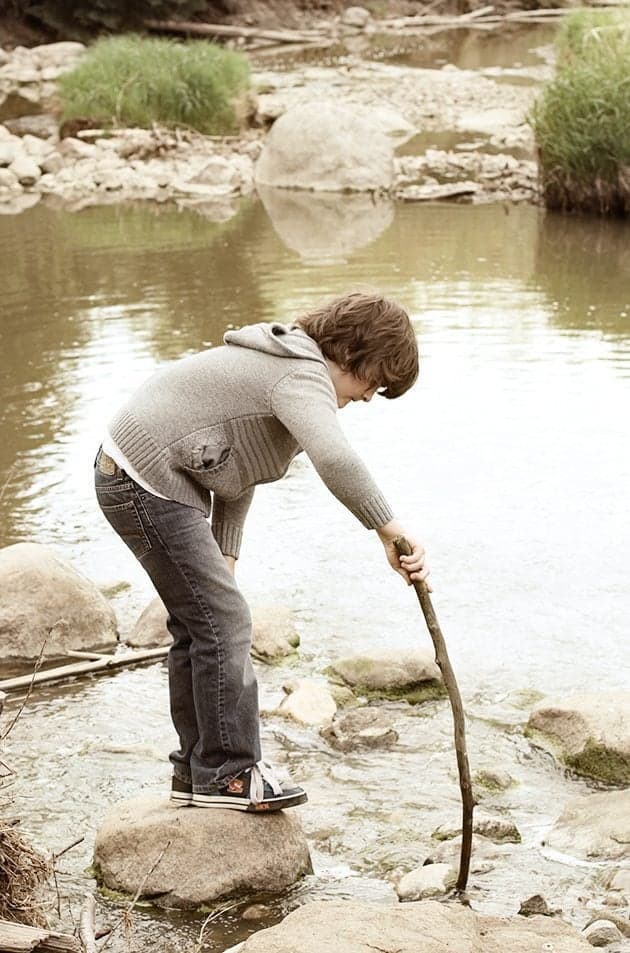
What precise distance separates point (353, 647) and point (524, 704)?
2.22 ft

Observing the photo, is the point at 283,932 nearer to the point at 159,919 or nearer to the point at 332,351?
the point at 159,919

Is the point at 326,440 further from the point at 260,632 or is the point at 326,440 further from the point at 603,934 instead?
the point at 260,632

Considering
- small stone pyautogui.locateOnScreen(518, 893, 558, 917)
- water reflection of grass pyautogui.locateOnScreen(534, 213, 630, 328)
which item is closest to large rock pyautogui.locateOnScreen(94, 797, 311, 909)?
small stone pyautogui.locateOnScreen(518, 893, 558, 917)

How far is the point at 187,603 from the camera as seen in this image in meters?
3.20

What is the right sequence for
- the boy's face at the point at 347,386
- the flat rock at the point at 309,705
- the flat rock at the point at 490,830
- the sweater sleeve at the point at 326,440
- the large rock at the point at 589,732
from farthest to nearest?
the flat rock at the point at 309,705 → the large rock at the point at 589,732 → the flat rock at the point at 490,830 → the boy's face at the point at 347,386 → the sweater sleeve at the point at 326,440

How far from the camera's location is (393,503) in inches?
238

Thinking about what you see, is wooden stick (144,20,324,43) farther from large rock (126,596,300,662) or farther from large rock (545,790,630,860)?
large rock (545,790,630,860)

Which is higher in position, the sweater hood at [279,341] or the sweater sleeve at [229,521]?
the sweater hood at [279,341]

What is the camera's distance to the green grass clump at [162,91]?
55.1 ft

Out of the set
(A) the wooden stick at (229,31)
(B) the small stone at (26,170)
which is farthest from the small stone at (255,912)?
(A) the wooden stick at (229,31)

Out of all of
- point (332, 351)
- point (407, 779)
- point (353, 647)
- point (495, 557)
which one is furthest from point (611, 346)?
point (332, 351)

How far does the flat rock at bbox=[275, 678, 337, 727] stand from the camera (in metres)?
4.18

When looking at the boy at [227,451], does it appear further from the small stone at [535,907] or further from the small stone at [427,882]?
the small stone at [535,907]

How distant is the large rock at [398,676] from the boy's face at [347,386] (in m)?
1.42
